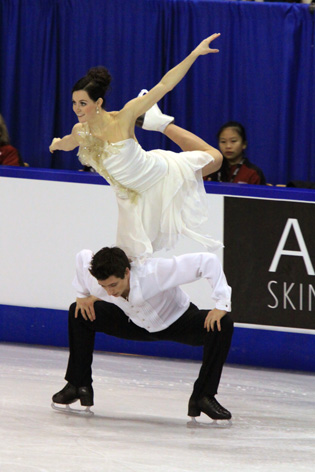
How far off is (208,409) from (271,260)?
1.41m

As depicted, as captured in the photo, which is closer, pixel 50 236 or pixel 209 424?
pixel 209 424

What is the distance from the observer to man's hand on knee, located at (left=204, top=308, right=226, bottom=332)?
4.19 metres

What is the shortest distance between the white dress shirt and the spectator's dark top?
1745 millimetres

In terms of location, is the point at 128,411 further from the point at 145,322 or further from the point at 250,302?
the point at 250,302

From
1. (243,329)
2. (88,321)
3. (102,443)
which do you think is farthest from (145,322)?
A: (243,329)

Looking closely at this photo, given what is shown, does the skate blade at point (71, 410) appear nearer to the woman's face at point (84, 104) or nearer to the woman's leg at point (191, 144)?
the woman's leg at point (191, 144)

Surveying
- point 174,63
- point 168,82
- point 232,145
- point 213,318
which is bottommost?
point 213,318

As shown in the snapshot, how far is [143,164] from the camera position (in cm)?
428

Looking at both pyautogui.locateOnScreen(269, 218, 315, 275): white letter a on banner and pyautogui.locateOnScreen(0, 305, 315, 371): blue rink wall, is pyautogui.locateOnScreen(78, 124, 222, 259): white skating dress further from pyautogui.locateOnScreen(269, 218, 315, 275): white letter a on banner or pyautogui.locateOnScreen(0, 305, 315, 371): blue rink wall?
pyautogui.locateOnScreen(0, 305, 315, 371): blue rink wall

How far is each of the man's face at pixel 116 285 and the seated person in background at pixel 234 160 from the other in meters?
1.95

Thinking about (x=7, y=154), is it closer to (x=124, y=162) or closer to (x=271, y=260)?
(x=271, y=260)

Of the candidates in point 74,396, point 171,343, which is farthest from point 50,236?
point 74,396

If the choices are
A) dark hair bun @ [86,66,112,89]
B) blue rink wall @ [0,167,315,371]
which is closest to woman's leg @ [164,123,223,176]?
dark hair bun @ [86,66,112,89]

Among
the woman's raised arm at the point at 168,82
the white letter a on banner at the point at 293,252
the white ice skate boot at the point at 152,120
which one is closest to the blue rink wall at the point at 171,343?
the white letter a on banner at the point at 293,252
